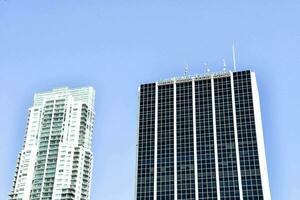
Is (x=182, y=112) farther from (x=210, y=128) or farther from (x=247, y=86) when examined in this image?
(x=247, y=86)

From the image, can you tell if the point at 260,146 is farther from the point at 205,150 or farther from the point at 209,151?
the point at 205,150

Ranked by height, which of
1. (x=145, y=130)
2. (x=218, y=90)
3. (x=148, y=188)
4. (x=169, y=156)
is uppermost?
(x=218, y=90)

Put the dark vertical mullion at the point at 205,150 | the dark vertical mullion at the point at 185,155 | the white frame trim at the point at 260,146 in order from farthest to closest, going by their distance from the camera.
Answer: the dark vertical mullion at the point at 185,155, the dark vertical mullion at the point at 205,150, the white frame trim at the point at 260,146

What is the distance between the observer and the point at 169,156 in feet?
621

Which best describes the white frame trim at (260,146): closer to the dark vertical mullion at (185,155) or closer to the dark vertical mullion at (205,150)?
the dark vertical mullion at (205,150)

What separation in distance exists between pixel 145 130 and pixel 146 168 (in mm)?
17784

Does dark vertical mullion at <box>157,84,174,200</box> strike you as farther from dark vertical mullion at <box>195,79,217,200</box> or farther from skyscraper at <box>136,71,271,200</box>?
dark vertical mullion at <box>195,79,217,200</box>

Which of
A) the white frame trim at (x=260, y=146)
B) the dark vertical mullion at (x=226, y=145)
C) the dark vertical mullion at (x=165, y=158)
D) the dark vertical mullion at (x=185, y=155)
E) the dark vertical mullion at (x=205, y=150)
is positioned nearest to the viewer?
the white frame trim at (x=260, y=146)

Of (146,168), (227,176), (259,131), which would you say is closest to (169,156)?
(146,168)

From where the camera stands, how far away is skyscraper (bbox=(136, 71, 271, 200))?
17650 centimetres

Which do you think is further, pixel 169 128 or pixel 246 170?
pixel 169 128

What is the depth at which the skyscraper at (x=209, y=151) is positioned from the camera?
176 m

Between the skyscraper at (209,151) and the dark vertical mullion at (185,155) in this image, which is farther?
the dark vertical mullion at (185,155)

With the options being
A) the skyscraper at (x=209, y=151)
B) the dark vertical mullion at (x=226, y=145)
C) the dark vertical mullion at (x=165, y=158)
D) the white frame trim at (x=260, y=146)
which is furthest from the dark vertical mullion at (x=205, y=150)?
the white frame trim at (x=260, y=146)
